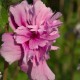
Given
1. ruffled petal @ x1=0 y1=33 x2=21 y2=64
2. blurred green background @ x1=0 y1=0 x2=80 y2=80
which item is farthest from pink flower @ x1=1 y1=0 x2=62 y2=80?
blurred green background @ x1=0 y1=0 x2=80 y2=80

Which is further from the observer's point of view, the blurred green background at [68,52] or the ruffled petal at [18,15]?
the blurred green background at [68,52]

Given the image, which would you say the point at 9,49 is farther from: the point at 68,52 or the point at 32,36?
the point at 68,52

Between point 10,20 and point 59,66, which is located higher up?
point 10,20

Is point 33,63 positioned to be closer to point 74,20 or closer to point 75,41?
point 75,41

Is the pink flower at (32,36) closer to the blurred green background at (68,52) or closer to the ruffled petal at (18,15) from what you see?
the ruffled petal at (18,15)

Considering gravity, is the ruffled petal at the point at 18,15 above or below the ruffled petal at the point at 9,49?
above

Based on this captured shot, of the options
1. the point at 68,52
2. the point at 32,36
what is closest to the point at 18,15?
the point at 32,36

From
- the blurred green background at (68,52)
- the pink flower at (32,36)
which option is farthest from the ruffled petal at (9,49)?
the blurred green background at (68,52)

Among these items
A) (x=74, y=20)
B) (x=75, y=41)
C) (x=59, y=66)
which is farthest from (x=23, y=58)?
(x=74, y=20)
